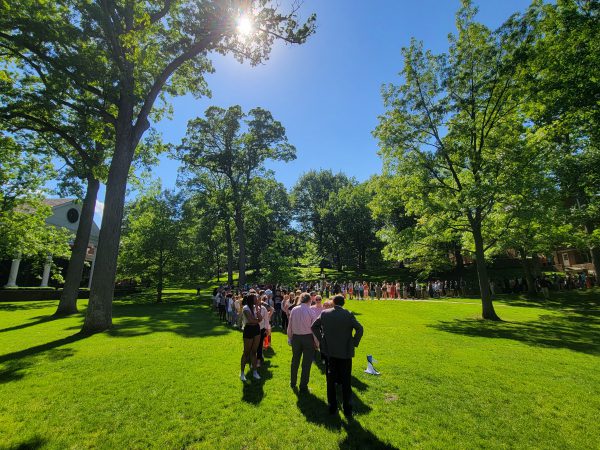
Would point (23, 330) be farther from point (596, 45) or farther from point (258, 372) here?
point (596, 45)

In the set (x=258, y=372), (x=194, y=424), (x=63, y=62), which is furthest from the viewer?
(x=63, y=62)

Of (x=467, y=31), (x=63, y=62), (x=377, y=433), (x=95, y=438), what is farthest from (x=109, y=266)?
(x=467, y=31)

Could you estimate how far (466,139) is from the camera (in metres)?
17.4

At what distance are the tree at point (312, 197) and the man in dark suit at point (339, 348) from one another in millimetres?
50423

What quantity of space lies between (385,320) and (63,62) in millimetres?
18611

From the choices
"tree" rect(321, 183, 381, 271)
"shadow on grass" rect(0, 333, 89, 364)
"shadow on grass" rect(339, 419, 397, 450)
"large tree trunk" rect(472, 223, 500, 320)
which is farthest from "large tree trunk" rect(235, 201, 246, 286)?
"shadow on grass" rect(339, 419, 397, 450)

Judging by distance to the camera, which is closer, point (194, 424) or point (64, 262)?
point (194, 424)

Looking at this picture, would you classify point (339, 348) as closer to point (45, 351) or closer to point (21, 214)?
point (45, 351)

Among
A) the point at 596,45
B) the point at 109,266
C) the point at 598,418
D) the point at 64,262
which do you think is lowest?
the point at 598,418

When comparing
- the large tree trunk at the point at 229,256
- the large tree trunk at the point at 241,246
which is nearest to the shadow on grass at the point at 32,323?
the large tree trunk at the point at 241,246

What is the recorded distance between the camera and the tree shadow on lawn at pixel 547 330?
11156 millimetres

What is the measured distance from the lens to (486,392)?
6512 mm

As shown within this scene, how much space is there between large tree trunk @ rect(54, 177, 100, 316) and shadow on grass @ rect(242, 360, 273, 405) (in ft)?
53.6

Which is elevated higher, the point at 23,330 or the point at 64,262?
the point at 64,262
